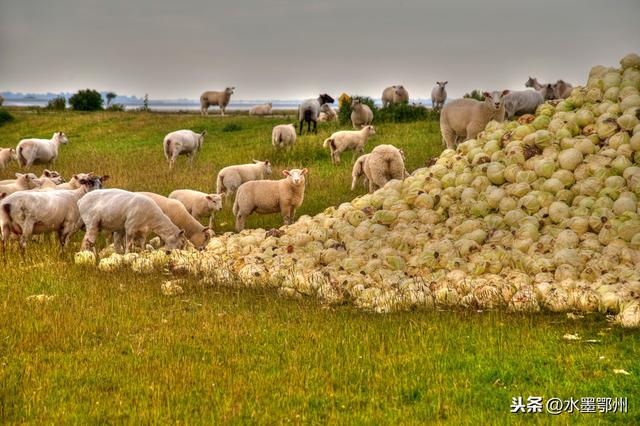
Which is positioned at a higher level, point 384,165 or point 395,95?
point 395,95

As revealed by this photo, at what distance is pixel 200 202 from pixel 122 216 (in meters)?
3.21

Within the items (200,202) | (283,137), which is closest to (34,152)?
(283,137)

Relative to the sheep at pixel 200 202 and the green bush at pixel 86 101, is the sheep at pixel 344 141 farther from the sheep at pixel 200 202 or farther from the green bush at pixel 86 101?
the green bush at pixel 86 101

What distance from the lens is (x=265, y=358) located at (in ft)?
29.5

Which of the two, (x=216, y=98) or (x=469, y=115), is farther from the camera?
(x=216, y=98)

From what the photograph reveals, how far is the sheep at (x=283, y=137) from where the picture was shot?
2938 centimetres

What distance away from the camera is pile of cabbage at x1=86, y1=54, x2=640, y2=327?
37.7ft

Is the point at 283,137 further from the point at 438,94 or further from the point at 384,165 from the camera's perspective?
the point at 438,94

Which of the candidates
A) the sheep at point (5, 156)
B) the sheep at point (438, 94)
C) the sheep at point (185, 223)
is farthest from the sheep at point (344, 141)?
the sheep at point (438, 94)

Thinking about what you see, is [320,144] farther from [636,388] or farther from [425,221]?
[636,388]

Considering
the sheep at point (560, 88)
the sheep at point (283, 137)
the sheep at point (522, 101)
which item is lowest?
the sheep at point (283, 137)

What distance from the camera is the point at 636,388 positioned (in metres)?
7.90

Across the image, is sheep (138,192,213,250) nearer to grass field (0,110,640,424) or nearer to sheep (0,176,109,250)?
sheep (0,176,109,250)

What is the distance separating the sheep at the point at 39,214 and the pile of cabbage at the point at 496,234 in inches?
71.5
